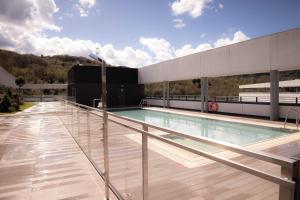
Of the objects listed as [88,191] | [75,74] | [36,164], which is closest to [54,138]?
[36,164]

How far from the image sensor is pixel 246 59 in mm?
12617

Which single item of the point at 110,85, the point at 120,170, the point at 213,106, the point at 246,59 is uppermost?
the point at 246,59

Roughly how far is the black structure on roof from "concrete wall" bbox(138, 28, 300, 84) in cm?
682

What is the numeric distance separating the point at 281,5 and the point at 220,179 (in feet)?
50.3

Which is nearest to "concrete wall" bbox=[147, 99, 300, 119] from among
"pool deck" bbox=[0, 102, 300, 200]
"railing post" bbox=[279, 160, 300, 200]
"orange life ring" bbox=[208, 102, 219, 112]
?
"orange life ring" bbox=[208, 102, 219, 112]

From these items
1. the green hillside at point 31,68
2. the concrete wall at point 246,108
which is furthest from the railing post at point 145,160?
the green hillside at point 31,68

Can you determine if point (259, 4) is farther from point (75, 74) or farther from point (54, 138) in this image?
point (75, 74)

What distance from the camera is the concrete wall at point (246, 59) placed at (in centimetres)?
1057

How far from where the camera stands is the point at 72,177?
387cm

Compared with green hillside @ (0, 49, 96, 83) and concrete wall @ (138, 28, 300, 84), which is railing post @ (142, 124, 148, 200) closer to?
concrete wall @ (138, 28, 300, 84)

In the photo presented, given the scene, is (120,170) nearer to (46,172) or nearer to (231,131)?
(46,172)

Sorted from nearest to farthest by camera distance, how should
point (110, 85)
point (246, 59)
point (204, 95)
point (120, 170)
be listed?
1. point (120, 170)
2. point (246, 59)
3. point (204, 95)
4. point (110, 85)

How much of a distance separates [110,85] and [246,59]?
47.9ft

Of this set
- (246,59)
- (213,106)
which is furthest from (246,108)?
(246,59)
